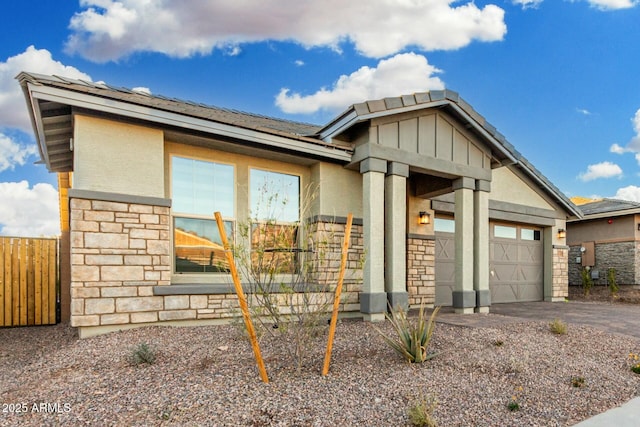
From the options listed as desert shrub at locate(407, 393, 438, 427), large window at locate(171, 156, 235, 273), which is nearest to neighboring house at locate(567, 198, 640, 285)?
large window at locate(171, 156, 235, 273)

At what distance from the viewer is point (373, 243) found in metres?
6.82

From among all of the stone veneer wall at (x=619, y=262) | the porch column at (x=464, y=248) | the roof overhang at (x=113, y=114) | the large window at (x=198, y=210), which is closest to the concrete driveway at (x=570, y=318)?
the porch column at (x=464, y=248)

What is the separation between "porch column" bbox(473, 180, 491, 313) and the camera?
8195 millimetres

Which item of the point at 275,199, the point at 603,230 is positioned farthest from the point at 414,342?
the point at 603,230

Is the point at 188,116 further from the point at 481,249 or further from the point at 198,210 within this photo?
the point at 481,249

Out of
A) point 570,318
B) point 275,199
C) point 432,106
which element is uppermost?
point 432,106

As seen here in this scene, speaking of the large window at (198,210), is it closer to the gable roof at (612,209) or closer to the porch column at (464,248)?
the porch column at (464,248)

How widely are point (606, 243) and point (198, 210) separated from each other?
15.1 meters

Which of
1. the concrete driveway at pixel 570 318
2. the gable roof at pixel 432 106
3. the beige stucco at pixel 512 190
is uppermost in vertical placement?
the gable roof at pixel 432 106

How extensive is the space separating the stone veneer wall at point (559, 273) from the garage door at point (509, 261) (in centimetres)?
36

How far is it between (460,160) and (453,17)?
414cm

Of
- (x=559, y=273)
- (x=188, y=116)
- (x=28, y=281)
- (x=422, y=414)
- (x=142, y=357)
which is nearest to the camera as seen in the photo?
(x=422, y=414)

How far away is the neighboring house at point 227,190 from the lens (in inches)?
216

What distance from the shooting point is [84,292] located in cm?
535
